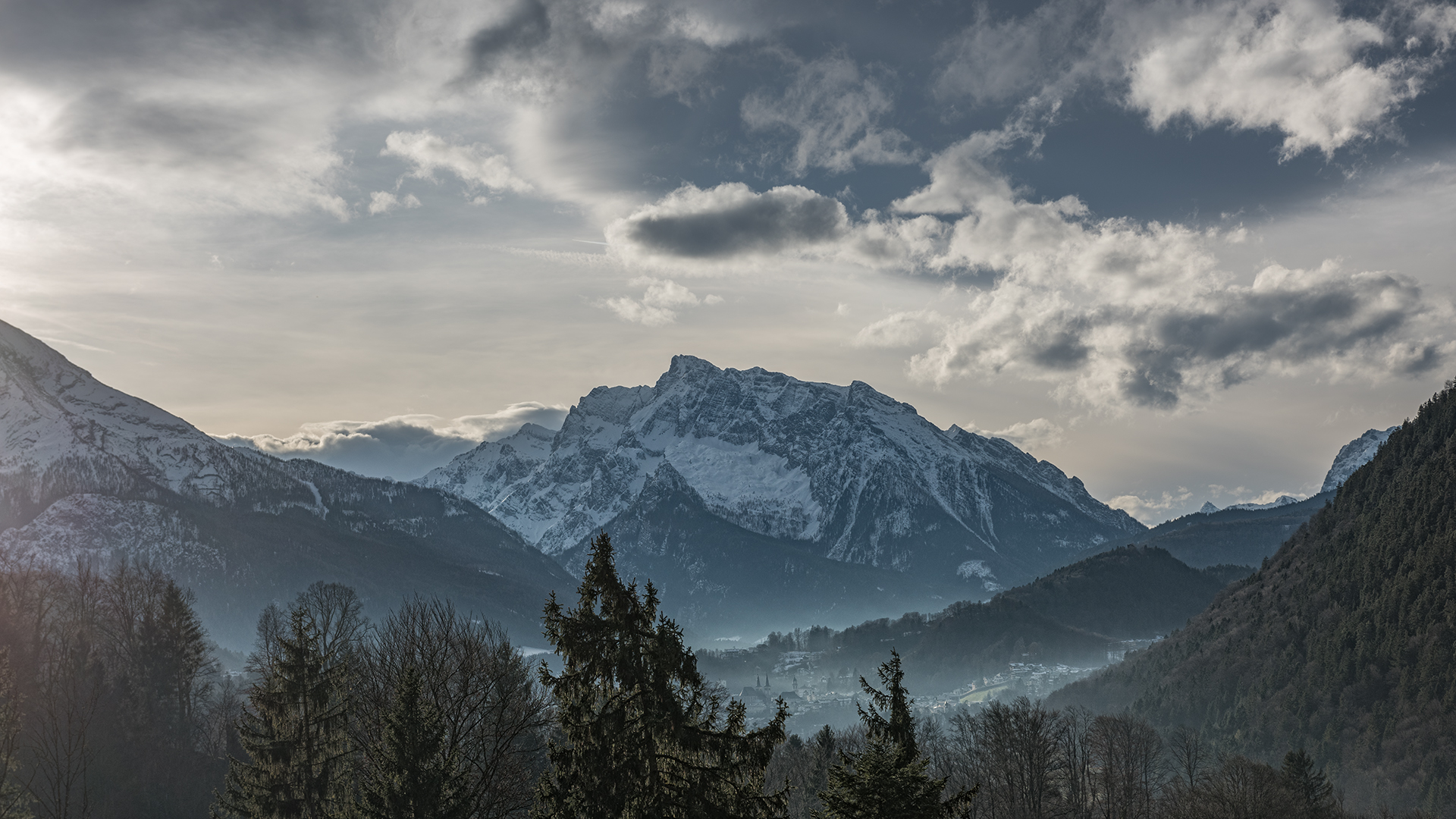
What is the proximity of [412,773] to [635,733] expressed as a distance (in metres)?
14.5

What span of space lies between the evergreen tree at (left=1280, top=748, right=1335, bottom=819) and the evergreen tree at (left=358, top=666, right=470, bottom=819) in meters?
76.9

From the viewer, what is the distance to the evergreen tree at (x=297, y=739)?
42438 mm

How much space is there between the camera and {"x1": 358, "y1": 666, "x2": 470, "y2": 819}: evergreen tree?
33.4 m

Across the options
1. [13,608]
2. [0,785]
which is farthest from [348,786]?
[13,608]

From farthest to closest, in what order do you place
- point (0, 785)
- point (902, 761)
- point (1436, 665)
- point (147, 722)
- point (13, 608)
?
1. point (1436, 665)
2. point (13, 608)
3. point (147, 722)
4. point (0, 785)
5. point (902, 761)

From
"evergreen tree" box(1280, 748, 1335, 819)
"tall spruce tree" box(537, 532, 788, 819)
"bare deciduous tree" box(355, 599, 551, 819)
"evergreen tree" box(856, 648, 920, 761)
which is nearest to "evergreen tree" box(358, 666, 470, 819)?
"bare deciduous tree" box(355, 599, 551, 819)

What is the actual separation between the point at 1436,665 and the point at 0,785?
209982 millimetres

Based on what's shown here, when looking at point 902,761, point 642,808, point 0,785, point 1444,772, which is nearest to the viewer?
point 642,808

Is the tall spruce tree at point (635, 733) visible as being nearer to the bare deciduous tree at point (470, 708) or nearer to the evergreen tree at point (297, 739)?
the bare deciduous tree at point (470, 708)

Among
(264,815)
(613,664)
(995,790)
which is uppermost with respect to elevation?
(613,664)

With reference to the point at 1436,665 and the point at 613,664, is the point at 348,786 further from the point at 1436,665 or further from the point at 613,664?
the point at 1436,665

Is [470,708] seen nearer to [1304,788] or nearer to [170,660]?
[170,660]

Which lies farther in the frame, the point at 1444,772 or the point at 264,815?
the point at 1444,772

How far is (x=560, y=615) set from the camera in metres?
23.7
